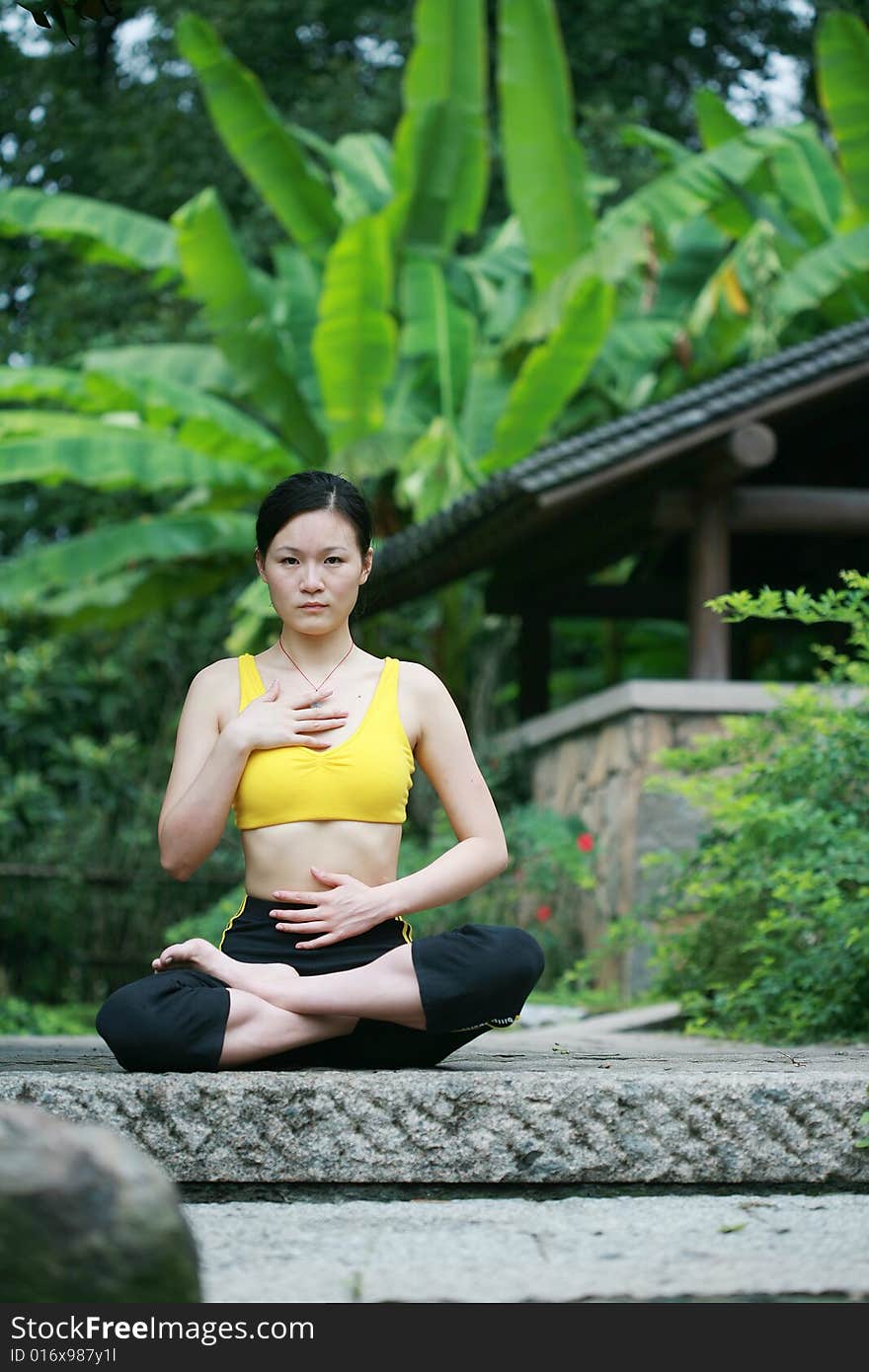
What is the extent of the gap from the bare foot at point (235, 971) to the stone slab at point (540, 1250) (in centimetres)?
35

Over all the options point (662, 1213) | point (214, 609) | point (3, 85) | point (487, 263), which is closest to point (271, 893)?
point (662, 1213)

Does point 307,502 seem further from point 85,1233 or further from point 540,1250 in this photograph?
point 85,1233

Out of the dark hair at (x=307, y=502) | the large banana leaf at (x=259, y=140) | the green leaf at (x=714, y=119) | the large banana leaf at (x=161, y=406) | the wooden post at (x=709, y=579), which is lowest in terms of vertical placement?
the dark hair at (x=307, y=502)

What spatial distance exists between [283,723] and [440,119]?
29.4 ft

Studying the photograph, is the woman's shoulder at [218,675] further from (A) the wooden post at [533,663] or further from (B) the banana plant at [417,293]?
(A) the wooden post at [533,663]

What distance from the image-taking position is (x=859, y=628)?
15.3ft

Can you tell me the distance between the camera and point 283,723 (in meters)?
3.03

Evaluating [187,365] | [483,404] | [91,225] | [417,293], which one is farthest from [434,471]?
[91,225]

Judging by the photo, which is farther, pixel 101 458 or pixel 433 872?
pixel 101 458

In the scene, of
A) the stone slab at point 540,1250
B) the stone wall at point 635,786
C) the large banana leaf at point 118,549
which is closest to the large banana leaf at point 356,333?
the large banana leaf at point 118,549

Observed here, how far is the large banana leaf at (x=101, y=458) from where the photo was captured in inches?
406

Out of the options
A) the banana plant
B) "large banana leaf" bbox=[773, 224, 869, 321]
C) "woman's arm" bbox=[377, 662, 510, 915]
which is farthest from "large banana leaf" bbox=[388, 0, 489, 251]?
"woman's arm" bbox=[377, 662, 510, 915]

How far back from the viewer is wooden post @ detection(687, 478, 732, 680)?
27.7 feet

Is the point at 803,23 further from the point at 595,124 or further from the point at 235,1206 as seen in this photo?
the point at 235,1206
